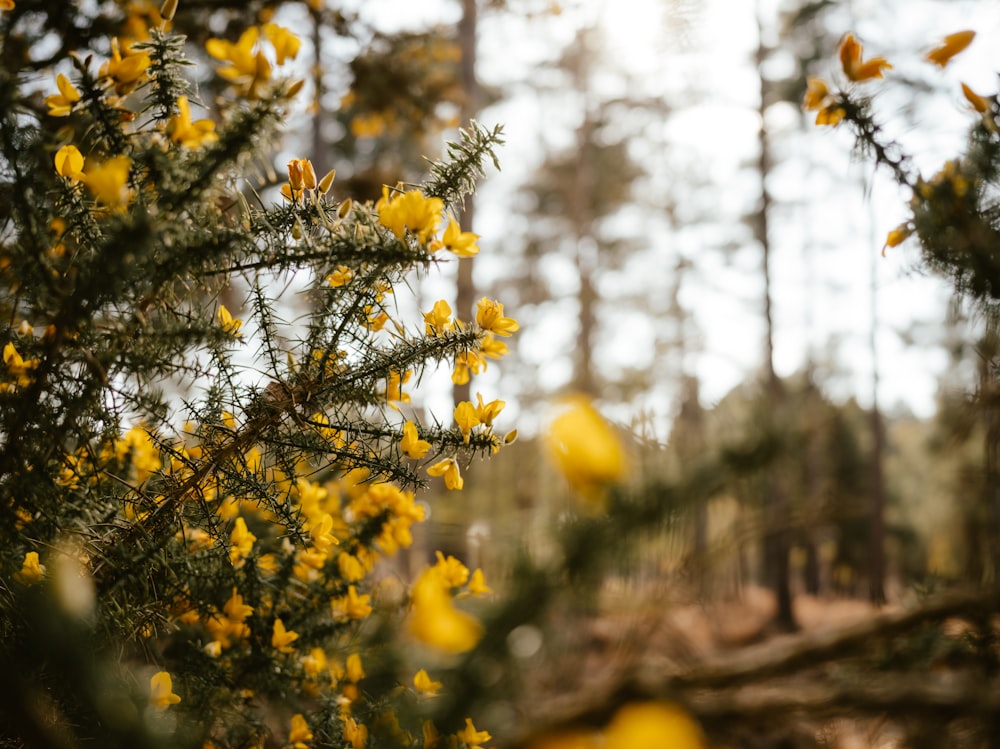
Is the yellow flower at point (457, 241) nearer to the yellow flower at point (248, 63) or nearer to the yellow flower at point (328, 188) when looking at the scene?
the yellow flower at point (328, 188)

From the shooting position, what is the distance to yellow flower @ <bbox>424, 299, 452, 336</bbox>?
A: 1.39 m

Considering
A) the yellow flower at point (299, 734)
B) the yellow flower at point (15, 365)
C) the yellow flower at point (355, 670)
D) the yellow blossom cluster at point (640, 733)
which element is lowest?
the yellow flower at point (299, 734)

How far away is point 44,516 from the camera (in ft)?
4.15

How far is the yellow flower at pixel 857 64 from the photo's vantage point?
1.36 m

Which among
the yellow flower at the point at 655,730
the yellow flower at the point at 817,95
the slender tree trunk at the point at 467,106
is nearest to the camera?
the yellow flower at the point at 655,730

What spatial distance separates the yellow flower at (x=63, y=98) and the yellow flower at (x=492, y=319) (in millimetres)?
923

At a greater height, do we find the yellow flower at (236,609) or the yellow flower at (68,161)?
the yellow flower at (68,161)

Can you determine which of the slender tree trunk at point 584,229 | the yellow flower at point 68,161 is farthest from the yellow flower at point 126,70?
the slender tree trunk at point 584,229

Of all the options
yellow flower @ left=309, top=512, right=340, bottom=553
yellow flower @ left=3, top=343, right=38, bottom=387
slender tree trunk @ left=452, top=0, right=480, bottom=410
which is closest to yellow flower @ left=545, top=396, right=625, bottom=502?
yellow flower @ left=309, top=512, right=340, bottom=553

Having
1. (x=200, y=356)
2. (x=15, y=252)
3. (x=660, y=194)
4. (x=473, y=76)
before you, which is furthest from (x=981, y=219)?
(x=660, y=194)

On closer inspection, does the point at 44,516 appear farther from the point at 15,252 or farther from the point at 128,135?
the point at 128,135

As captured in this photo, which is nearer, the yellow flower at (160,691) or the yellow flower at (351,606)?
the yellow flower at (160,691)

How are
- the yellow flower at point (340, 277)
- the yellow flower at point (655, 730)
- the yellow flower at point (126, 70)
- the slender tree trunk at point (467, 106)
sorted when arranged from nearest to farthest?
the yellow flower at point (655, 730) → the yellow flower at point (126, 70) → the yellow flower at point (340, 277) → the slender tree trunk at point (467, 106)

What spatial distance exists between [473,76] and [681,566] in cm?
Result: 589
